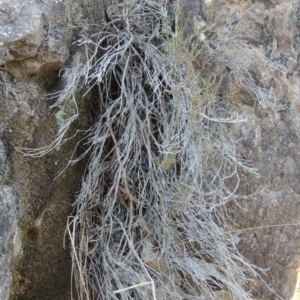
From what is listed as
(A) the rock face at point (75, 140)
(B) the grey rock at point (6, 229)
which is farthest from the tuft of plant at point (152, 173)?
(B) the grey rock at point (6, 229)

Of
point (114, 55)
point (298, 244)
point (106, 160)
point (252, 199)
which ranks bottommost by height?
point (298, 244)

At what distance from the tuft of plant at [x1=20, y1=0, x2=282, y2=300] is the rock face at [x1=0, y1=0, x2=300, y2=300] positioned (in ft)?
0.14

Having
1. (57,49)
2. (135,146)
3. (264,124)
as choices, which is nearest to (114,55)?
(57,49)

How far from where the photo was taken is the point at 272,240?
1.58m

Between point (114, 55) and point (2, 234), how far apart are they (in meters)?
0.57

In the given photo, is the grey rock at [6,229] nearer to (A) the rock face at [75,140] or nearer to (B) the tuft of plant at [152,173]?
(A) the rock face at [75,140]

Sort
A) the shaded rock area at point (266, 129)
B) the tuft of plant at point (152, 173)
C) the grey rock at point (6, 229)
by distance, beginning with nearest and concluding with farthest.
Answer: the grey rock at point (6, 229) < the tuft of plant at point (152, 173) < the shaded rock area at point (266, 129)

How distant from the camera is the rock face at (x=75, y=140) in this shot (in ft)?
4.51

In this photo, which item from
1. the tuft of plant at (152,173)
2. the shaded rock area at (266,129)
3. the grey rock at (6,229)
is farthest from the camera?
the shaded rock area at (266,129)

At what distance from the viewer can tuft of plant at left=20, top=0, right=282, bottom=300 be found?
4.66 feet

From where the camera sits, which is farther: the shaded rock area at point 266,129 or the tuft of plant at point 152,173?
the shaded rock area at point 266,129

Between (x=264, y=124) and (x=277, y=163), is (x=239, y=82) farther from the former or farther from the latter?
(x=277, y=163)

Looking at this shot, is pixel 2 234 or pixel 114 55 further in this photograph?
pixel 114 55

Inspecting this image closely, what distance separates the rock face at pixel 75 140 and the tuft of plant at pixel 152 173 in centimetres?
4
